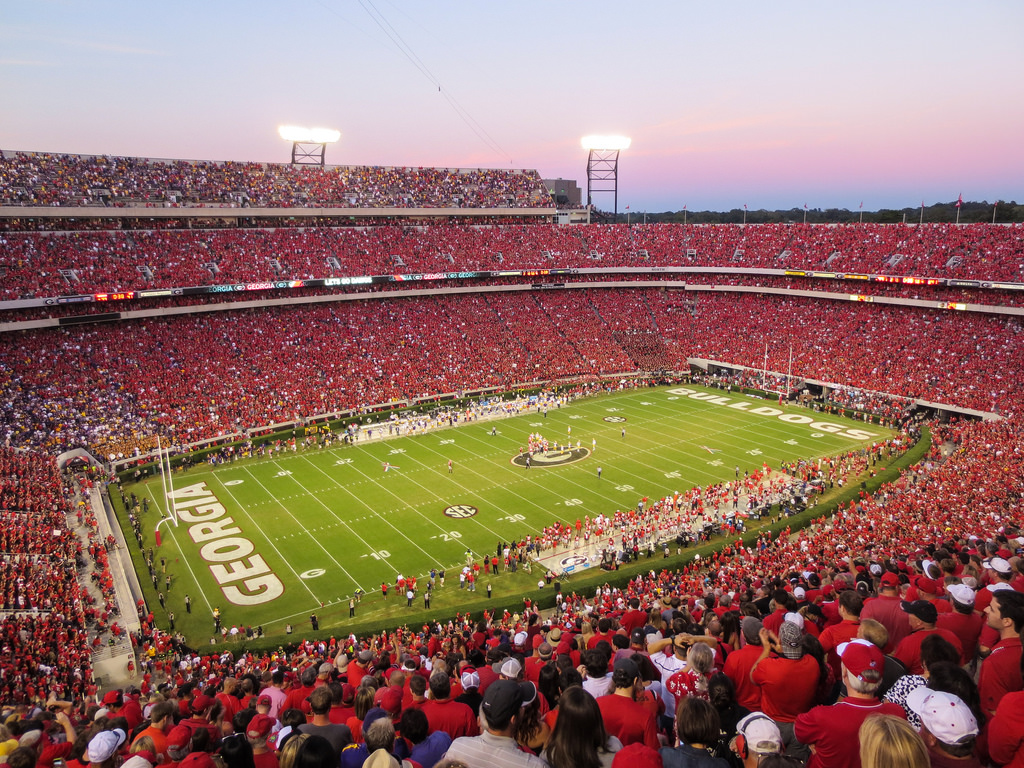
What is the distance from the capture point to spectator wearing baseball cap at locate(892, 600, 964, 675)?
5.66 meters

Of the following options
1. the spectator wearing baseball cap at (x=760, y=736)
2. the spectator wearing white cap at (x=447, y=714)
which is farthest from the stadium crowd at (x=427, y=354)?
the spectator wearing baseball cap at (x=760, y=736)

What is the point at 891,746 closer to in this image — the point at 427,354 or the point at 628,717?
the point at 628,717

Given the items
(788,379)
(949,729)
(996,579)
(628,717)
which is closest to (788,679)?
(628,717)

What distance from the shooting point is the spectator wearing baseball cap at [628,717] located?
15.7 feet

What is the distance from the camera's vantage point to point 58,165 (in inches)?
1747

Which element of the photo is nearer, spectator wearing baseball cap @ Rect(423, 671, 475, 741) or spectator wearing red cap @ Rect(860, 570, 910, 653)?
spectator wearing baseball cap @ Rect(423, 671, 475, 741)

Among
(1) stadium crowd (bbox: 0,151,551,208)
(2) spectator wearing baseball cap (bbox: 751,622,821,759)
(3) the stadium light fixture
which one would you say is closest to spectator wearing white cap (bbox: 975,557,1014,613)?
(2) spectator wearing baseball cap (bbox: 751,622,821,759)

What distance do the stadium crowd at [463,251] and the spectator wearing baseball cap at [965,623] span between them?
43.4 m

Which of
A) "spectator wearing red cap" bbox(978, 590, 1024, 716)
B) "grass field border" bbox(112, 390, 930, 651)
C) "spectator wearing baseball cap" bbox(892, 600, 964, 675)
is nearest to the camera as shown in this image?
"spectator wearing red cap" bbox(978, 590, 1024, 716)

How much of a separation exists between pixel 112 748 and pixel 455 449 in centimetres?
3023

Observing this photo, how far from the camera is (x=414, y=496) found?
29.9 m

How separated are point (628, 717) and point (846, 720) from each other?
1.41m

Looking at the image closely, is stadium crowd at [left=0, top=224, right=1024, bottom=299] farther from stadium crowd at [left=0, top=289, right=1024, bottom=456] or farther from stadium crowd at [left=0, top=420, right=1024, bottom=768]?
stadium crowd at [left=0, top=420, right=1024, bottom=768]

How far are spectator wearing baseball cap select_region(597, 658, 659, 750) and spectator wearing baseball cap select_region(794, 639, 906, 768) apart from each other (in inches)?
38.6
